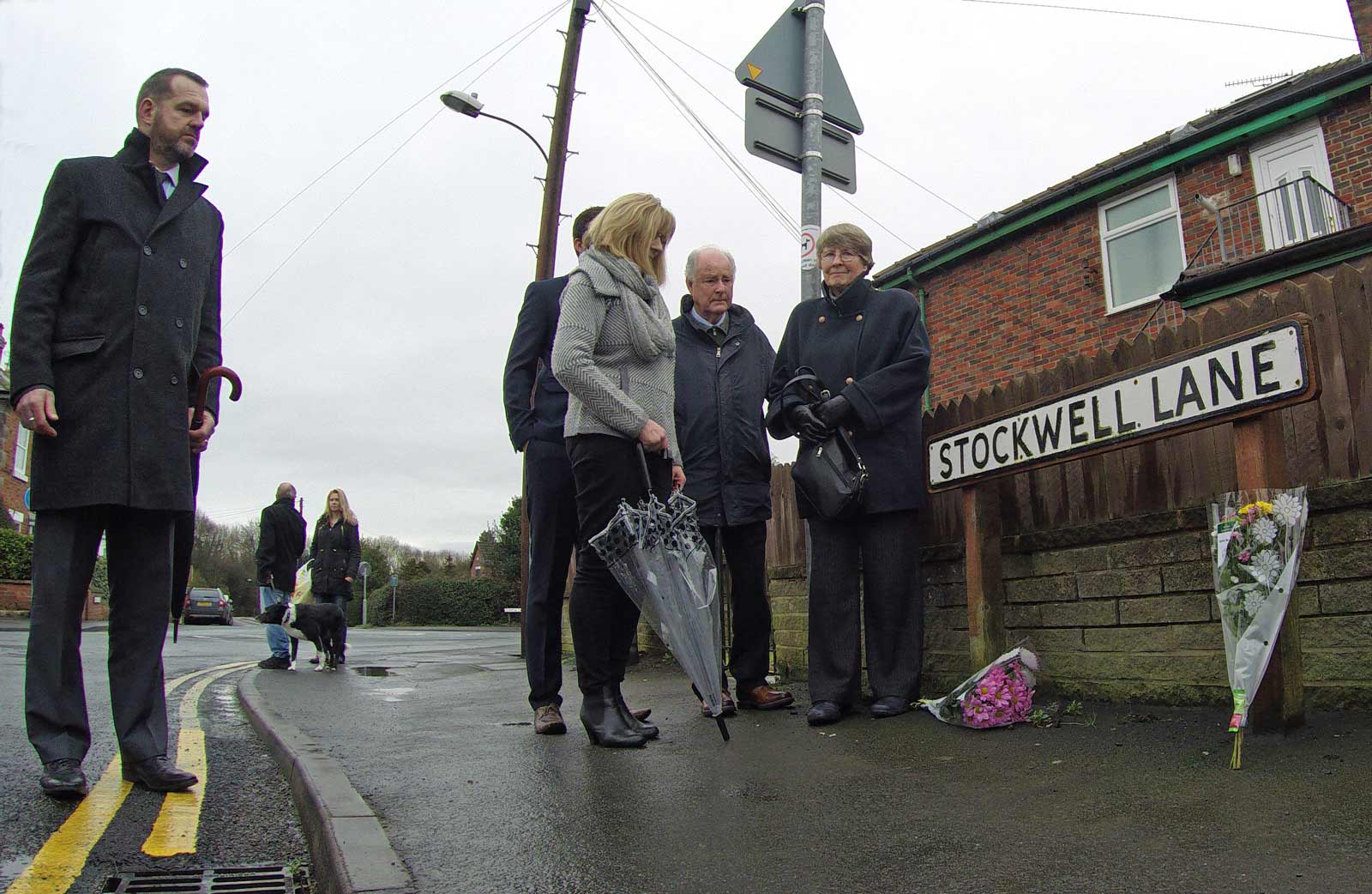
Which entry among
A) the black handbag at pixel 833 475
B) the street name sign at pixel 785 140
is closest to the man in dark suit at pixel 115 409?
the black handbag at pixel 833 475

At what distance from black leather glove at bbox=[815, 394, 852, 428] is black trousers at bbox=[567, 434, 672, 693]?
2.58ft

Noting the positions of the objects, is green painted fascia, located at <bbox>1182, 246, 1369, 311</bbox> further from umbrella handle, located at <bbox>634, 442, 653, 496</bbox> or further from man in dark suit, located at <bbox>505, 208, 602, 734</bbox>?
umbrella handle, located at <bbox>634, 442, 653, 496</bbox>

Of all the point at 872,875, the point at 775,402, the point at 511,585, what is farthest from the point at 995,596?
the point at 511,585

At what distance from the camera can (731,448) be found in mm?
4996

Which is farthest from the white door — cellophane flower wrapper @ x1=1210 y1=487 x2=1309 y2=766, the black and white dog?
the black and white dog

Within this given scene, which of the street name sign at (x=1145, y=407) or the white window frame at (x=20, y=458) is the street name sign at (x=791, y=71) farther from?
the white window frame at (x=20, y=458)

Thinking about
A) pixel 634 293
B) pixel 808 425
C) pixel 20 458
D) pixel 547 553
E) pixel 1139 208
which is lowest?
pixel 547 553

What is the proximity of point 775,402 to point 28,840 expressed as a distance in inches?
130

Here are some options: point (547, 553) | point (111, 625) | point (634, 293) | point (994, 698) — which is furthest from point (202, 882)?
point (994, 698)

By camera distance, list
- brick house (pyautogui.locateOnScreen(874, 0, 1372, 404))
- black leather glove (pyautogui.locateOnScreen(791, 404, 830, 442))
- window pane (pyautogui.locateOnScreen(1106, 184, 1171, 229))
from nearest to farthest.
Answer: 1. black leather glove (pyautogui.locateOnScreen(791, 404, 830, 442))
2. brick house (pyautogui.locateOnScreen(874, 0, 1372, 404))
3. window pane (pyautogui.locateOnScreen(1106, 184, 1171, 229))

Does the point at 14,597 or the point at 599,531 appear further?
the point at 14,597

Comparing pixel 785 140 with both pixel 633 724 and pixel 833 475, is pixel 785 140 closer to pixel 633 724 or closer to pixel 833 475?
pixel 833 475

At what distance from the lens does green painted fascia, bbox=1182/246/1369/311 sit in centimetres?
1284

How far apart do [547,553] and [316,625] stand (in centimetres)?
625
